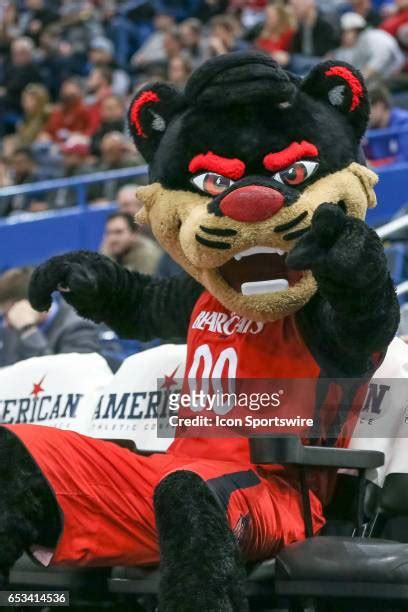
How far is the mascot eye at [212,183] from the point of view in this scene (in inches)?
118

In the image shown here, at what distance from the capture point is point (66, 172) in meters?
9.27

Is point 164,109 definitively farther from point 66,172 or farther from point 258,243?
point 66,172

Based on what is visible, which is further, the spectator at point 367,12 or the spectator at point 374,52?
the spectator at point 367,12

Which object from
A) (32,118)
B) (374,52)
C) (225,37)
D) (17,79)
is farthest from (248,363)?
(17,79)

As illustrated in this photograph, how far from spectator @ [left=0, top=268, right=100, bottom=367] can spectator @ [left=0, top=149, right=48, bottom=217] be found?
3.69 m

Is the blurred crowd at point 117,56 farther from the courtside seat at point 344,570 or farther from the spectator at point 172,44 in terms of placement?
the courtside seat at point 344,570

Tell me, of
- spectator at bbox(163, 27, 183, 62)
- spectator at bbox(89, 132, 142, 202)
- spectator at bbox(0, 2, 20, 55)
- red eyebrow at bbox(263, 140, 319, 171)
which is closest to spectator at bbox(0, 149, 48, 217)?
spectator at bbox(89, 132, 142, 202)

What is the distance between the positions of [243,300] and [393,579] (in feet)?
2.41

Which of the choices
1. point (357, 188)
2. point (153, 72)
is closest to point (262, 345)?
point (357, 188)

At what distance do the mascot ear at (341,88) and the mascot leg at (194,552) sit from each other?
3.19 ft

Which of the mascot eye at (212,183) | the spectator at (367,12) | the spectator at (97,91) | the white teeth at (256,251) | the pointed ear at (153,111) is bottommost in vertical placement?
the white teeth at (256,251)

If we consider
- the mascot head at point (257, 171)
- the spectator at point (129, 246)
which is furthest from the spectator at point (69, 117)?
the mascot head at point (257, 171)

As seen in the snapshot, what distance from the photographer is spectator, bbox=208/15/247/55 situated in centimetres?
977

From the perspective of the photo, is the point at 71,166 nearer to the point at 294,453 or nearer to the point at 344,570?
the point at 294,453
